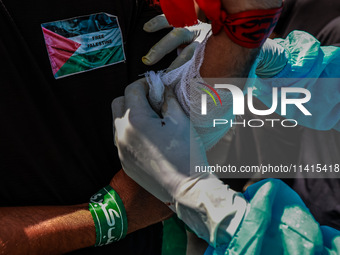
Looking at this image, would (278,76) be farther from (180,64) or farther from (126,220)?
(126,220)

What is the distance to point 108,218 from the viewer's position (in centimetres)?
96

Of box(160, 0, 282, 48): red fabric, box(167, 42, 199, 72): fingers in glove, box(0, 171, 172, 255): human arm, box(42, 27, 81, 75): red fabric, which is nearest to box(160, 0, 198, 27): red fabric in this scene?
box(160, 0, 282, 48): red fabric

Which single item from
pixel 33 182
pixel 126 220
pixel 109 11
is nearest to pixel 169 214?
pixel 126 220

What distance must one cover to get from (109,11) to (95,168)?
1.62 feet

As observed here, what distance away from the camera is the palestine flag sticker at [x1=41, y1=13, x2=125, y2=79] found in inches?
37.2

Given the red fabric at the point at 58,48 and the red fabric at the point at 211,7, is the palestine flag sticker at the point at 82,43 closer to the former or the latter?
the red fabric at the point at 58,48

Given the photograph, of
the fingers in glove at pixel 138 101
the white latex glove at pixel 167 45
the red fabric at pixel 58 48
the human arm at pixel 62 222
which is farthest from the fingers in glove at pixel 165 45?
the human arm at pixel 62 222

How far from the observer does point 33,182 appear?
98cm

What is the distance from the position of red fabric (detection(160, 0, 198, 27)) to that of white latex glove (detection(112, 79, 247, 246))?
0.22 m

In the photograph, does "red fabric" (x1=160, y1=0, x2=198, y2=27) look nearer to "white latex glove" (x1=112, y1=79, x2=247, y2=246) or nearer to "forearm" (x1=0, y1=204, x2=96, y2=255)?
"white latex glove" (x1=112, y1=79, x2=247, y2=246)

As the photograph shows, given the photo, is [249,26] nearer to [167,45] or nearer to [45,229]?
[167,45]

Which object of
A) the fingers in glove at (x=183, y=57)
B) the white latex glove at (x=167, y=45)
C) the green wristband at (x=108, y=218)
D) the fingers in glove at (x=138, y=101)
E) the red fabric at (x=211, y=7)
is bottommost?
the green wristband at (x=108, y=218)

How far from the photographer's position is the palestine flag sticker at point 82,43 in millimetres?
945

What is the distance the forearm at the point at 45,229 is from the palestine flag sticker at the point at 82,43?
1.28 ft
